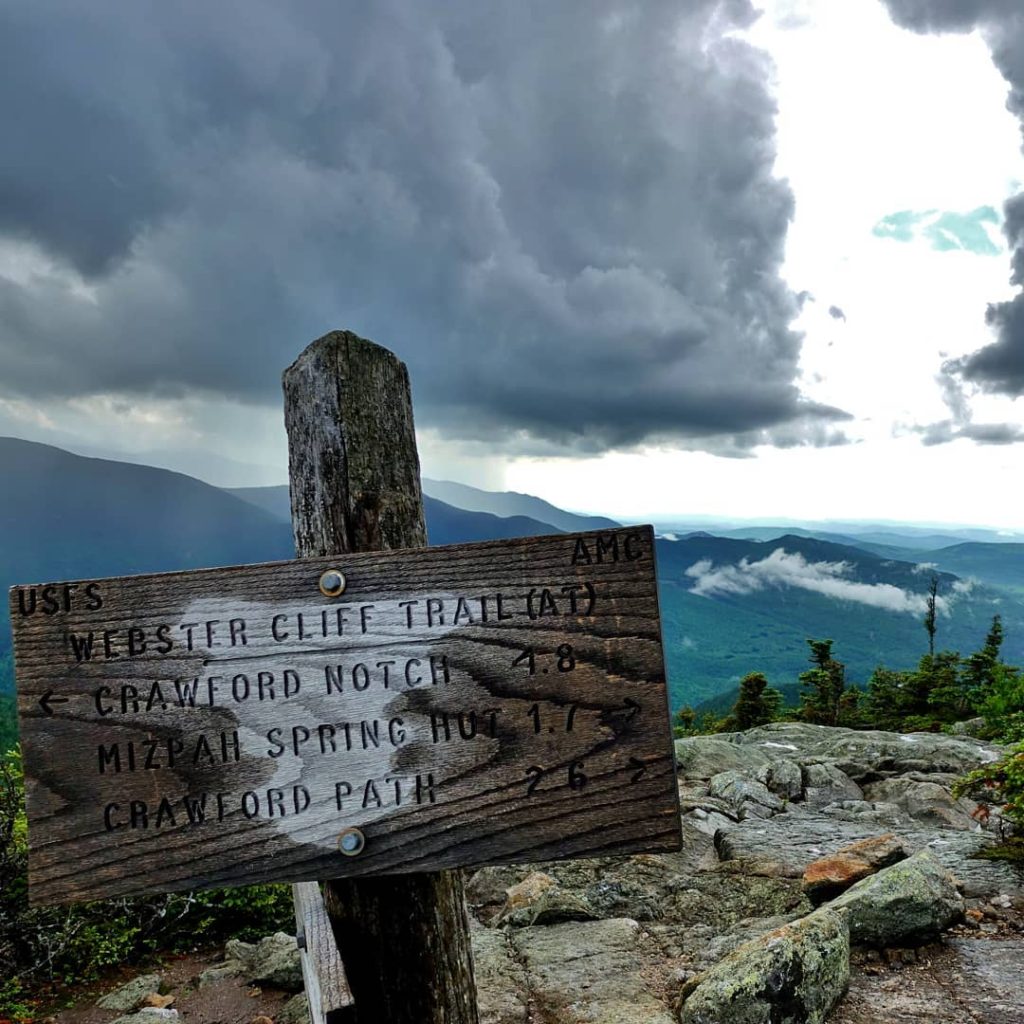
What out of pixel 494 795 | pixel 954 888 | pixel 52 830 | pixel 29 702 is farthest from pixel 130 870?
pixel 954 888

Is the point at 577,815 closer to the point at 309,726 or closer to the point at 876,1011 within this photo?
the point at 309,726

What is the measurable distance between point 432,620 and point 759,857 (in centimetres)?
849

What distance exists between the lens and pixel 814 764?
55.4ft

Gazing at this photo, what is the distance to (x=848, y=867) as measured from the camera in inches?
281

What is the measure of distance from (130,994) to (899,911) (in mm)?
8142

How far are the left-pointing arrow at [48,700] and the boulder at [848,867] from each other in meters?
7.10

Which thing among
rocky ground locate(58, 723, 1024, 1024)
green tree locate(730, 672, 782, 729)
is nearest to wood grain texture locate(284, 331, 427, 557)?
rocky ground locate(58, 723, 1024, 1024)

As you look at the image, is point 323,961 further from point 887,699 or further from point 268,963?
point 887,699

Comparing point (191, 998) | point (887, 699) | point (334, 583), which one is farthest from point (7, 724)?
point (334, 583)

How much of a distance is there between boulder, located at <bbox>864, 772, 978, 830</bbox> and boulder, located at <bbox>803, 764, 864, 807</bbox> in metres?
0.38

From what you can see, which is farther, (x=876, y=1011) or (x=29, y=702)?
(x=876, y=1011)

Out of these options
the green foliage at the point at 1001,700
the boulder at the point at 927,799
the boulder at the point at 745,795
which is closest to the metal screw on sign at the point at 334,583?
the boulder at the point at 745,795

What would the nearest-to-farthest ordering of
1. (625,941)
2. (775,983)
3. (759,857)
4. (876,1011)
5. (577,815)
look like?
(577,815)
(775,983)
(876,1011)
(625,941)
(759,857)

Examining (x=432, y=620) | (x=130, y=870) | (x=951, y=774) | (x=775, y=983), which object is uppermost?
(x=432, y=620)
